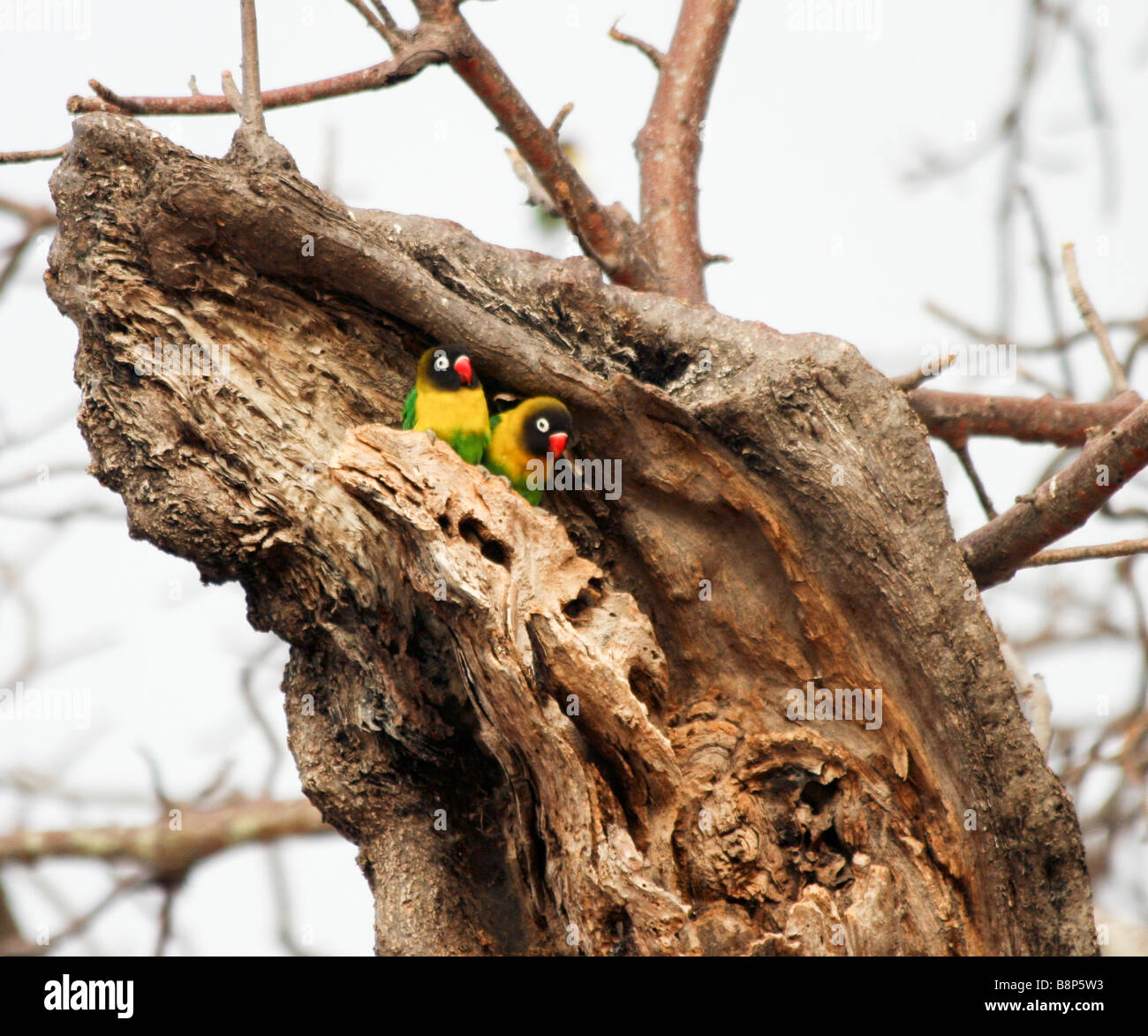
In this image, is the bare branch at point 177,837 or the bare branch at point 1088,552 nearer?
the bare branch at point 1088,552

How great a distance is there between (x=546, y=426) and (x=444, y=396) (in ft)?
1.41

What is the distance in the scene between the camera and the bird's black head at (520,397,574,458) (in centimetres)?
422

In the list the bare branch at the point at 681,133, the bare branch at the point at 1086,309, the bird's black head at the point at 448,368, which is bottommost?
the bird's black head at the point at 448,368

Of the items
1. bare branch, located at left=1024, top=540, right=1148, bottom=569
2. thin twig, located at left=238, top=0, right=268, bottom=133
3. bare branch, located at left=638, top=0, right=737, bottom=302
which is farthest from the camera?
bare branch, located at left=638, top=0, right=737, bottom=302

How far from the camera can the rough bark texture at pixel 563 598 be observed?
3562 millimetres

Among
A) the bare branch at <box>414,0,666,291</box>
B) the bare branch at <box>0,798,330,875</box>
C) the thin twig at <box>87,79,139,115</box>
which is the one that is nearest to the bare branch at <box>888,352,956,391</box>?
the bare branch at <box>414,0,666,291</box>

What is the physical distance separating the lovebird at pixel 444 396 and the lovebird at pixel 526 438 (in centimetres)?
21

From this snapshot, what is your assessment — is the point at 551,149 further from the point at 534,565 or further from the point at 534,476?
the point at 534,565

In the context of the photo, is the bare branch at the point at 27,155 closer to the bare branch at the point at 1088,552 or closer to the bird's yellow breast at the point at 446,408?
the bird's yellow breast at the point at 446,408

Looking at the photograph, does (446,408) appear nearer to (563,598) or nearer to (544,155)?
(563,598)

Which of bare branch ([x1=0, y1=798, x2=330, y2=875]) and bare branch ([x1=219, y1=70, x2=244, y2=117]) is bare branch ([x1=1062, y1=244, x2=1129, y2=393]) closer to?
bare branch ([x1=219, y1=70, x2=244, y2=117])

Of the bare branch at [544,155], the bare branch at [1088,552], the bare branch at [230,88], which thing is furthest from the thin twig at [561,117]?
the bare branch at [1088,552]

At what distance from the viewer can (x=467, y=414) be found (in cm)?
432
